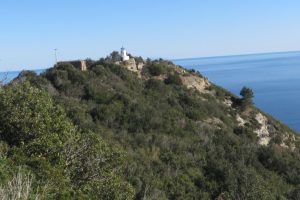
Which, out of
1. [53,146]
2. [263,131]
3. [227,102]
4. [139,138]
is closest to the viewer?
[53,146]

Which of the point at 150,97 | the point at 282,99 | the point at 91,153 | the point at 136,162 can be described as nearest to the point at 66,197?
the point at 91,153

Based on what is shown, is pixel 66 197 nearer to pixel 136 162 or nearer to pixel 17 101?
pixel 17 101

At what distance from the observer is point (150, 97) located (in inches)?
1430

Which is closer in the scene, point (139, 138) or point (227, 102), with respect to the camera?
point (139, 138)

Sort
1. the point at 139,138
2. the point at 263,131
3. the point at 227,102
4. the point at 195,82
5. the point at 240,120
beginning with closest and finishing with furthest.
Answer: the point at 139,138
the point at 263,131
the point at 240,120
the point at 227,102
the point at 195,82

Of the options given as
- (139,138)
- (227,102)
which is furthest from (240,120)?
(139,138)

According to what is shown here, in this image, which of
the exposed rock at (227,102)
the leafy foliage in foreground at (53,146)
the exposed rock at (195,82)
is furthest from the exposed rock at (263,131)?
the leafy foliage in foreground at (53,146)

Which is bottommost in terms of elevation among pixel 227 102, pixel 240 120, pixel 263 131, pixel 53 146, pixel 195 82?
pixel 263 131

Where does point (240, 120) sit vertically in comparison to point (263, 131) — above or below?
above

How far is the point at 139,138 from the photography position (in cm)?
2834

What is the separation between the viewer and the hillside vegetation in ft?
47.4

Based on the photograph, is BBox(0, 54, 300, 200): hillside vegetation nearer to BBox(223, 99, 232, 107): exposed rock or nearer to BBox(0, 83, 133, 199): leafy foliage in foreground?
BBox(0, 83, 133, 199): leafy foliage in foreground

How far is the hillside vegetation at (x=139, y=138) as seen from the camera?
47.4 feet

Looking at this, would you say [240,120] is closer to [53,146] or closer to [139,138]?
[139,138]
